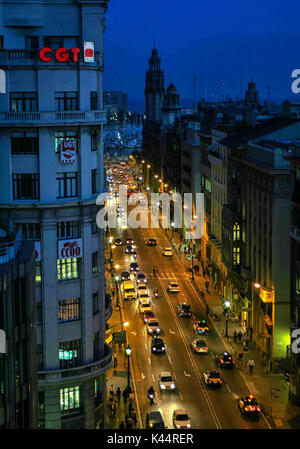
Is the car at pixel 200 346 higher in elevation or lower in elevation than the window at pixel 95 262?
lower

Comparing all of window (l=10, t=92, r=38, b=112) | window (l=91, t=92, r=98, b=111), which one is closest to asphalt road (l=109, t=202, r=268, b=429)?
window (l=91, t=92, r=98, b=111)

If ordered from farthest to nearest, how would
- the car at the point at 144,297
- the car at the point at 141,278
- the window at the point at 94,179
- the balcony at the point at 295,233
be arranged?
A: the car at the point at 141,278 < the car at the point at 144,297 < the balcony at the point at 295,233 < the window at the point at 94,179

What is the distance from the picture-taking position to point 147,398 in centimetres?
6356

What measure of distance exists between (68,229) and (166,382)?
20411 millimetres

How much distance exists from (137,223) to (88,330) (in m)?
120

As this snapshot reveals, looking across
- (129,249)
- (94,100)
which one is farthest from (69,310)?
(129,249)

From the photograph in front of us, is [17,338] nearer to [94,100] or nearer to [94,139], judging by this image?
[94,139]

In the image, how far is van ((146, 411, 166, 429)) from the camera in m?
52.4

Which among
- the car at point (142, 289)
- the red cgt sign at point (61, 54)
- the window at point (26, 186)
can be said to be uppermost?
the red cgt sign at point (61, 54)

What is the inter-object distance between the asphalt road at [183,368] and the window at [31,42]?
2691cm

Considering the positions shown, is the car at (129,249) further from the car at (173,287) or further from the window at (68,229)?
the window at (68,229)

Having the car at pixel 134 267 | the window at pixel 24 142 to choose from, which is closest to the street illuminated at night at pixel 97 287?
the window at pixel 24 142

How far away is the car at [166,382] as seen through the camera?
6494cm

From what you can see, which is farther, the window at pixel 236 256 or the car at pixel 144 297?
the car at pixel 144 297
